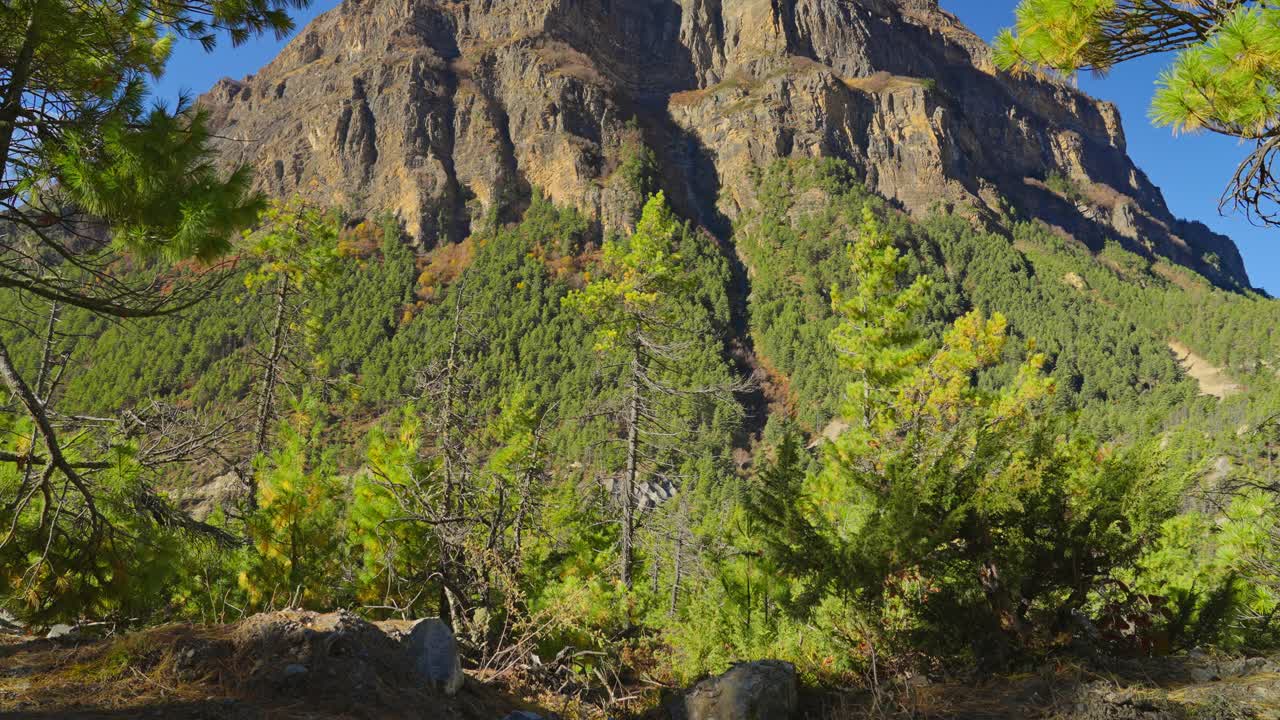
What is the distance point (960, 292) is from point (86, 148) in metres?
119

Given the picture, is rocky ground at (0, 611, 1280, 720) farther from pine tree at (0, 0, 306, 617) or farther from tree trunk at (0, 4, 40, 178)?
tree trunk at (0, 4, 40, 178)

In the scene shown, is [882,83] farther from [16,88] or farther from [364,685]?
[364,685]

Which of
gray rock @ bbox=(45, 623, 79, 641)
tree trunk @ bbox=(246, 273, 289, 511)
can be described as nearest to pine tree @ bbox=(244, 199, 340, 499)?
tree trunk @ bbox=(246, 273, 289, 511)

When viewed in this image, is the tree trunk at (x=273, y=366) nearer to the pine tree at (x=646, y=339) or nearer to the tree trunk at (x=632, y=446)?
the pine tree at (x=646, y=339)

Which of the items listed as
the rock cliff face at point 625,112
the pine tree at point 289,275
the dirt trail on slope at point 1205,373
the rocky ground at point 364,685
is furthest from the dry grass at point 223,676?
the dirt trail on slope at point 1205,373

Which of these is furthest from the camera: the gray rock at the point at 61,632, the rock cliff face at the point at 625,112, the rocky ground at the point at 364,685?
the rock cliff face at the point at 625,112

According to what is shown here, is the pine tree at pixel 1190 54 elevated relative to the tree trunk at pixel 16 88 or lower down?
elevated

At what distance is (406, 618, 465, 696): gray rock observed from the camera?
393cm

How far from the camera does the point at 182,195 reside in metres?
3.39

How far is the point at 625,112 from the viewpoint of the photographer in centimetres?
13338

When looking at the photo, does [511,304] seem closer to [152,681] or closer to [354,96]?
[354,96]

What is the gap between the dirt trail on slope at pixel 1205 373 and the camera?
93500 millimetres

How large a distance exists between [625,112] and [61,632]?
140 m

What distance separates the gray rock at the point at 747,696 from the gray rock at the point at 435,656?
1.62 m
